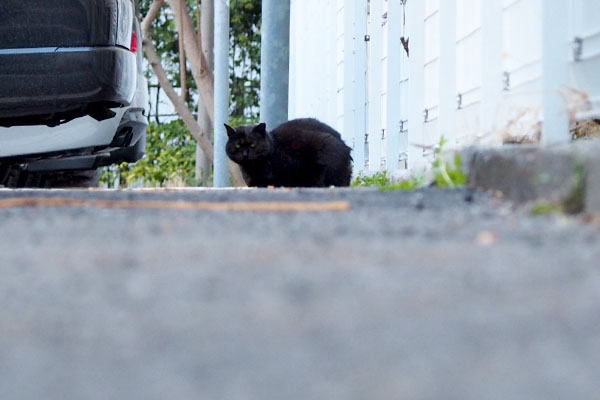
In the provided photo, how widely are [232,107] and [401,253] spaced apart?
12244 mm

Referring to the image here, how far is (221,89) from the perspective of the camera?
832cm

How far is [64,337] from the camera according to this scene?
97 centimetres

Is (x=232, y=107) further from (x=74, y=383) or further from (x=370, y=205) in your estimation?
(x=74, y=383)

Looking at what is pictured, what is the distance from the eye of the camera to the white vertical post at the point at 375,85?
6559 mm

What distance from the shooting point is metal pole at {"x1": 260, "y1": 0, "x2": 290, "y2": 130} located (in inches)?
289

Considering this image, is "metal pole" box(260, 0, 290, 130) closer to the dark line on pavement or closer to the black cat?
the black cat

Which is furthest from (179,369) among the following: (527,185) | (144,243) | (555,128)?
(555,128)

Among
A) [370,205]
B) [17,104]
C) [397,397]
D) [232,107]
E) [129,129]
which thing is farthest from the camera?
[232,107]

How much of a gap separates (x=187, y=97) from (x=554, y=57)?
10946 mm

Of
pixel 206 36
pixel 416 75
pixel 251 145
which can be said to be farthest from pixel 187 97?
pixel 416 75

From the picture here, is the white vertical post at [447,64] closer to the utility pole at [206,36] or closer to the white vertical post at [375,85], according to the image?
the white vertical post at [375,85]

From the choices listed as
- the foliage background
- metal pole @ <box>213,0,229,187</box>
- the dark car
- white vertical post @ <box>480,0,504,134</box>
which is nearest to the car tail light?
the dark car

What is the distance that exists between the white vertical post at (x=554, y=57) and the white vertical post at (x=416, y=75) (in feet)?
7.48

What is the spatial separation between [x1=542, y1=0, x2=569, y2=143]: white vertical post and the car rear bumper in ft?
6.39
